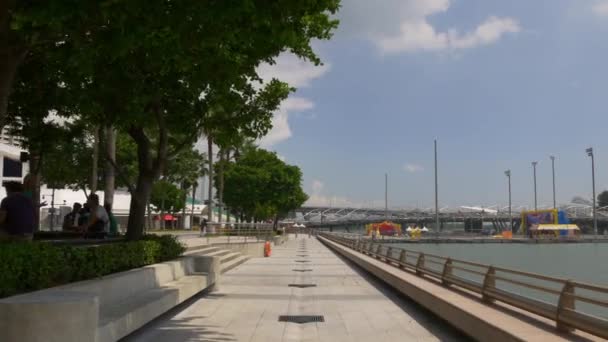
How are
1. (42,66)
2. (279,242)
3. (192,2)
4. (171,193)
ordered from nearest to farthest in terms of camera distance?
(192,2) < (42,66) < (279,242) < (171,193)

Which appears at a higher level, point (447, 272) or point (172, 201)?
point (172, 201)

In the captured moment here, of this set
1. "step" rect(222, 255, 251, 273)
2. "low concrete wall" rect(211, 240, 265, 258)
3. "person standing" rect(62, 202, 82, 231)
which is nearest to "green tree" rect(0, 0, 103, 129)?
"person standing" rect(62, 202, 82, 231)

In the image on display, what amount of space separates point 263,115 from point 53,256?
886 cm

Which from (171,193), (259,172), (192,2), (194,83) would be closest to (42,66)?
(194,83)

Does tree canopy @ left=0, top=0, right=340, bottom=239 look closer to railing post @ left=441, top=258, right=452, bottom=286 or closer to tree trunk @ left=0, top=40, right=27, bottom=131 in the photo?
tree trunk @ left=0, top=40, right=27, bottom=131

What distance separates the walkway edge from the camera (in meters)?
6.95

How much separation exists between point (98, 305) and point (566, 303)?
18.1 feet

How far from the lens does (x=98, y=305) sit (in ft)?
21.3

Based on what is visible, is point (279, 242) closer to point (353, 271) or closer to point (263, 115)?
point (353, 271)

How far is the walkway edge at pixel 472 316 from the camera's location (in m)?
6.95

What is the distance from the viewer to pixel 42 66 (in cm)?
1345

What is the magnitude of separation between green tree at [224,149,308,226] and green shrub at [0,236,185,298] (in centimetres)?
5789

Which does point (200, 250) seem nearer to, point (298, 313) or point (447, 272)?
point (298, 313)

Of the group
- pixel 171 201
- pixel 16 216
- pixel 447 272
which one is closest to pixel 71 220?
pixel 16 216
